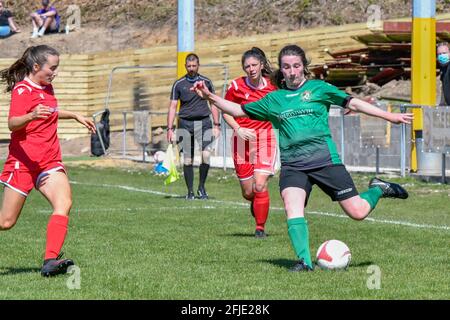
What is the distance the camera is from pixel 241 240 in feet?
41.6

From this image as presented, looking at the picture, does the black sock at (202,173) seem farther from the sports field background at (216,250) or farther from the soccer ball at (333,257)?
the soccer ball at (333,257)

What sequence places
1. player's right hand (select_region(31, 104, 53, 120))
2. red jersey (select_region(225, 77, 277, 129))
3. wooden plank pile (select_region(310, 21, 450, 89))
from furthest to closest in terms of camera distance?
wooden plank pile (select_region(310, 21, 450, 89)) → red jersey (select_region(225, 77, 277, 129)) → player's right hand (select_region(31, 104, 53, 120))

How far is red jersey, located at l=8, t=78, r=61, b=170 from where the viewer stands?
9.74 meters

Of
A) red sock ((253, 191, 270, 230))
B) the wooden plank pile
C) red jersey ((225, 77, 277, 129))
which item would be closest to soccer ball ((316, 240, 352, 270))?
red sock ((253, 191, 270, 230))

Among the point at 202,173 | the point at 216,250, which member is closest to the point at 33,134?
the point at 216,250

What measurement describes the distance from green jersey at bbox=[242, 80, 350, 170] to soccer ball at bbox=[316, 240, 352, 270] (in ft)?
2.20

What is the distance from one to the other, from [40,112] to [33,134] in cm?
50

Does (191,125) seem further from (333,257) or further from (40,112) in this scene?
(40,112)

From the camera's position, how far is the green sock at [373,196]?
10.4 m

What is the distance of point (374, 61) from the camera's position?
32.5 metres

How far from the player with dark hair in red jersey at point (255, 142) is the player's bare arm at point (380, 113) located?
2.91 metres

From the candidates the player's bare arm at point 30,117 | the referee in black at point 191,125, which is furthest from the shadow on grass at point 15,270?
the referee in black at point 191,125

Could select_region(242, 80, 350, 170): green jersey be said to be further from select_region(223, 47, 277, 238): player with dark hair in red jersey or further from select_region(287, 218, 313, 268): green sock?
select_region(223, 47, 277, 238): player with dark hair in red jersey
